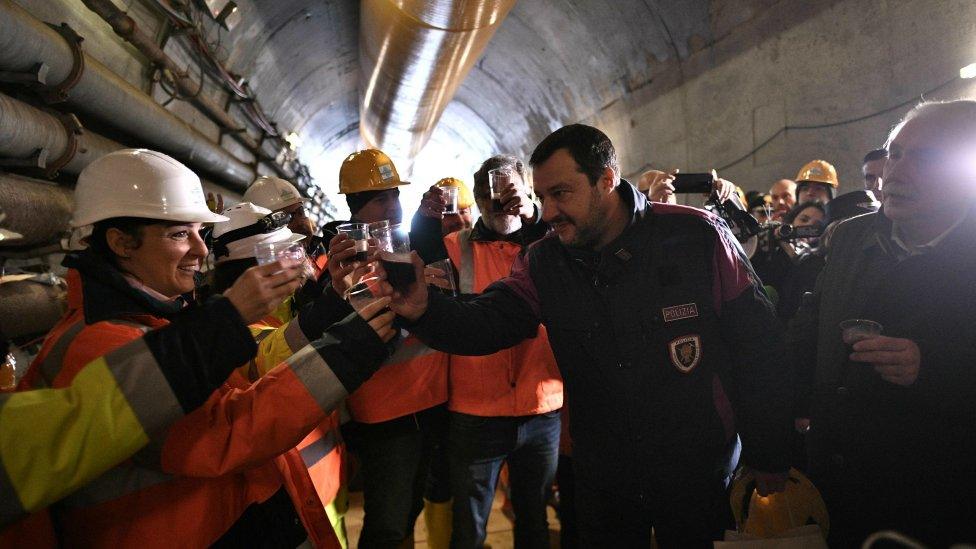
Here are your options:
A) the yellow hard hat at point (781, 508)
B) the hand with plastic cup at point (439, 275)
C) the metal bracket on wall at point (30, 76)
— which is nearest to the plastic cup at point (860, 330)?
the yellow hard hat at point (781, 508)

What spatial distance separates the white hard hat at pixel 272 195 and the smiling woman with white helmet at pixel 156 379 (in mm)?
2126

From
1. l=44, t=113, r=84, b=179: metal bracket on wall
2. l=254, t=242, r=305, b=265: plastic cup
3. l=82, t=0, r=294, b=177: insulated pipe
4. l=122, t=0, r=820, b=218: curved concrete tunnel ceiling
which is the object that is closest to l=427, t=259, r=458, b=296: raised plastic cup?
l=254, t=242, r=305, b=265: plastic cup

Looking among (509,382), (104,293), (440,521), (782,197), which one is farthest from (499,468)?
(782,197)

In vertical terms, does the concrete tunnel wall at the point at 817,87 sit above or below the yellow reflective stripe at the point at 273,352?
above

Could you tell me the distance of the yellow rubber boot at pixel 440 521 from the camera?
9.45 feet

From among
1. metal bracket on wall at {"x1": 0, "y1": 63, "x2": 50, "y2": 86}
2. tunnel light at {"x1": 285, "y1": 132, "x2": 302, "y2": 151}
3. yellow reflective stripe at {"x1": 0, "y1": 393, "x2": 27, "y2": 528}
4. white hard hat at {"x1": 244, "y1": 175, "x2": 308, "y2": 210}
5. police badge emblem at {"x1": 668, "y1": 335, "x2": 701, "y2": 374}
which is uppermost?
tunnel light at {"x1": 285, "y1": 132, "x2": 302, "y2": 151}

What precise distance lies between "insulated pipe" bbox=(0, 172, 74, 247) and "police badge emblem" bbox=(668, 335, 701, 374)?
3033 millimetres

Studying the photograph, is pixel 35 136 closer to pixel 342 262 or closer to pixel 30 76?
pixel 30 76

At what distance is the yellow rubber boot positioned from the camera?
288cm

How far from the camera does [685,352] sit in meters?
1.79

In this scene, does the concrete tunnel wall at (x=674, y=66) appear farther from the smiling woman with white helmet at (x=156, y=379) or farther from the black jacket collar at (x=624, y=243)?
the black jacket collar at (x=624, y=243)

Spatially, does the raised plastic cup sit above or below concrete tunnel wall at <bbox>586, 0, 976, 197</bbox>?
below

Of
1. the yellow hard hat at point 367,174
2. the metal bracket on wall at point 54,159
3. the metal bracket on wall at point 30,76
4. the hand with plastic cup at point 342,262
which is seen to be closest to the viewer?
the hand with plastic cup at point 342,262

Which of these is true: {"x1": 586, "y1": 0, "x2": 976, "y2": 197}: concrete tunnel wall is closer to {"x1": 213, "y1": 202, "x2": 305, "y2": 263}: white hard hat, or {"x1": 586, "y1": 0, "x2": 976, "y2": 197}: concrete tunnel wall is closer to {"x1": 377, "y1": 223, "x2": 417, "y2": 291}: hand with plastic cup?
{"x1": 377, "y1": 223, "x2": 417, "y2": 291}: hand with plastic cup
